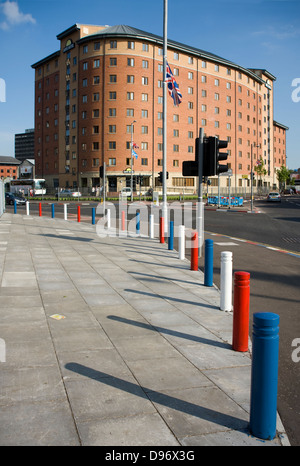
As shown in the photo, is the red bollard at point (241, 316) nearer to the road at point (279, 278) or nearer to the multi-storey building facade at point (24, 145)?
the road at point (279, 278)

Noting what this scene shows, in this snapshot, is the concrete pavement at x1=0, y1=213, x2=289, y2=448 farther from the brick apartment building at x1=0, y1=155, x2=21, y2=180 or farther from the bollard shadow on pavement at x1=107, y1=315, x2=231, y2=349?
the brick apartment building at x1=0, y1=155, x2=21, y2=180

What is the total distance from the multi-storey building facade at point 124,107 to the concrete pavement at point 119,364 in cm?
5297

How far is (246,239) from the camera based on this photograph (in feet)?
55.1

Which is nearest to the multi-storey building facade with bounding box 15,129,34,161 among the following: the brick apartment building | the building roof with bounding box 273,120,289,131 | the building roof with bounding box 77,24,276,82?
the brick apartment building

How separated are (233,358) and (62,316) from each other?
103 inches

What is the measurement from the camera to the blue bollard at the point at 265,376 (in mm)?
3146

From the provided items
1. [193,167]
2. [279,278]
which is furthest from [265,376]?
[193,167]

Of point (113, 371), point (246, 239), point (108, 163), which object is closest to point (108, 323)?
point (113, 371)

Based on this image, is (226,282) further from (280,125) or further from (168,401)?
(280,125)

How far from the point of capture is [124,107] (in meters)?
65.4

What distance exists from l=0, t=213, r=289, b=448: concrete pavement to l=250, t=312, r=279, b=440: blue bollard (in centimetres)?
11

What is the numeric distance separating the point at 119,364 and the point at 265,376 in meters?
1.75

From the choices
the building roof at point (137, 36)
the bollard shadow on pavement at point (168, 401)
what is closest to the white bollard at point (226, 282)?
the bollard shadow on pavement at point (168, 401)

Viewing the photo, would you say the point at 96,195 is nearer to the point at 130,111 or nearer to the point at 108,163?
the point at 108,163
